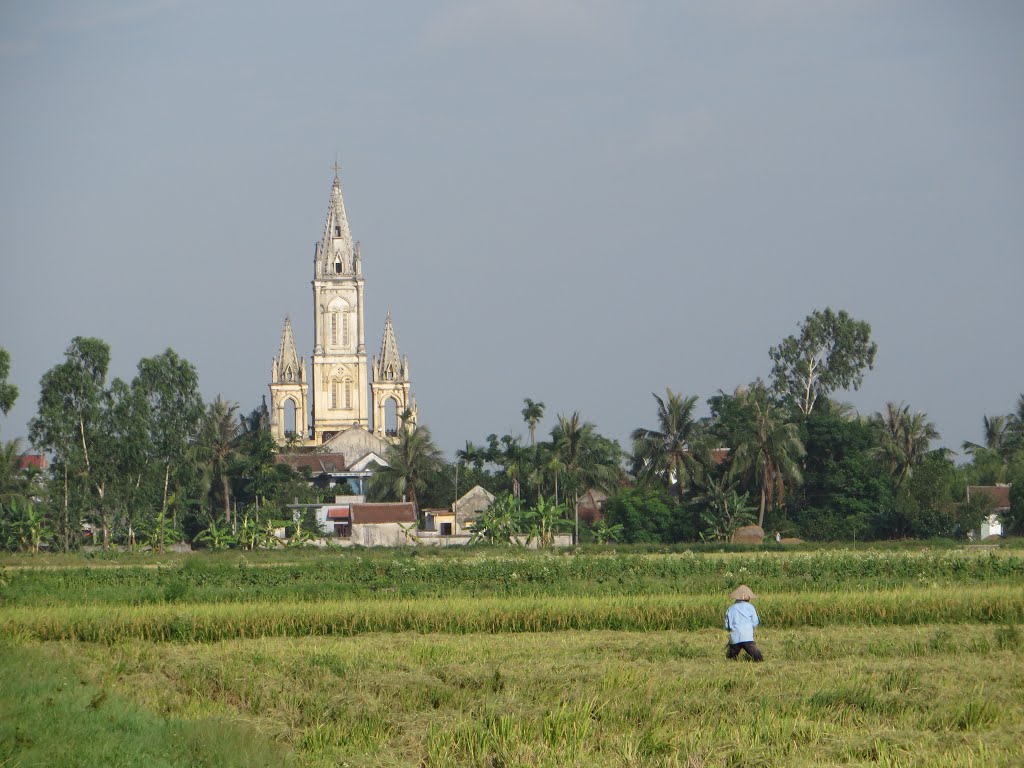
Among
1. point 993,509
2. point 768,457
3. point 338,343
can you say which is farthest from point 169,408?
point 338,343

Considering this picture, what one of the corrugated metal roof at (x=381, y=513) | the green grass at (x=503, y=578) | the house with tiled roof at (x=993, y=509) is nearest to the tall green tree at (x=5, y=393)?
the green grass at (x=503, y=578)

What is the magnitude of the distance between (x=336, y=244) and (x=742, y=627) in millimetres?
93268

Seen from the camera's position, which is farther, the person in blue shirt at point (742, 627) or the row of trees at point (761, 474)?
the row of trees at point (761, 474)

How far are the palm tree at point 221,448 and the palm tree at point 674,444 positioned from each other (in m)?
21.6

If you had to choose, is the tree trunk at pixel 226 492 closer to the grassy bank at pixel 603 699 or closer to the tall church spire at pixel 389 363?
the tall church spire at pixel 389 363

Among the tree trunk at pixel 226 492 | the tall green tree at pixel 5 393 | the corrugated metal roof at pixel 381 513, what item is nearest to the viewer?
the tall green tree at pixel 5 393

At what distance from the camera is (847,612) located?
25125 mm

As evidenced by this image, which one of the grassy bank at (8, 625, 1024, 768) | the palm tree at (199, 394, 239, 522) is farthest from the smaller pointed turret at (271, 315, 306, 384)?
the grassy bank at (8, 625, 1024, 768)

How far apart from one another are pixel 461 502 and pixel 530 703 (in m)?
57.5

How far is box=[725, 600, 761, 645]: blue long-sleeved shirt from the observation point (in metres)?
19.0

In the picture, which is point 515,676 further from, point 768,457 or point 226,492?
point 226,492

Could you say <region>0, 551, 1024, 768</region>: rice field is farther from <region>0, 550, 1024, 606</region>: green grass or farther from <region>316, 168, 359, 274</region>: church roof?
<region>316, 168, 359, 274</region>: church roof

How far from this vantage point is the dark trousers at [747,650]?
745 inches

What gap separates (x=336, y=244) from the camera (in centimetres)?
11019
